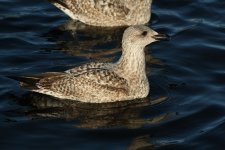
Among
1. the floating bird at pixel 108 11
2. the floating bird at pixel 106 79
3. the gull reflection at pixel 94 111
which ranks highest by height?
the floating bird at pixel 108 11

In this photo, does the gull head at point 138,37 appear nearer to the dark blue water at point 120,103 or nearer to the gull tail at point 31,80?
the dark blue water at point 120,103

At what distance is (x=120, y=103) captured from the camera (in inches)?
584

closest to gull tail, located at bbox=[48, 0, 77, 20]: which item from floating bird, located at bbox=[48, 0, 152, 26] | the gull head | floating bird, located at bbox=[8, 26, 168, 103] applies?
floating bird, located at bbox=[48, 0, 152, 26]

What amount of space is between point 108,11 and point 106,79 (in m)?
5.26

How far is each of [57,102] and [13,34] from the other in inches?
158

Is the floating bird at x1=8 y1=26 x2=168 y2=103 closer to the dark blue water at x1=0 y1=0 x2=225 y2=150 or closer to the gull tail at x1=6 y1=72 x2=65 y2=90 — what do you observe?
the gull tail at x1=6 y1=72 x2=65 y2=90

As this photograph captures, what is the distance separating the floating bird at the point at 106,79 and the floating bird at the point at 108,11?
474 centimetres

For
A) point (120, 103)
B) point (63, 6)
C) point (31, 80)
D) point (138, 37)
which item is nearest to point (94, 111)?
point (120, 103)

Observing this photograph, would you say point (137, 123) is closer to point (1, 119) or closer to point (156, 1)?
point (1, 119)

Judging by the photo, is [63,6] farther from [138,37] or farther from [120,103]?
[120,103]

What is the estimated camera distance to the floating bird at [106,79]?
47.8ft

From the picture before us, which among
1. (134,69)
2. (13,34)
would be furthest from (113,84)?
(13,34)

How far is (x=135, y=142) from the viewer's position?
1341 cm

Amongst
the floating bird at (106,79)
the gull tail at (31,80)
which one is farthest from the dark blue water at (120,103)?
Answer: the gull tail at (31,80)
